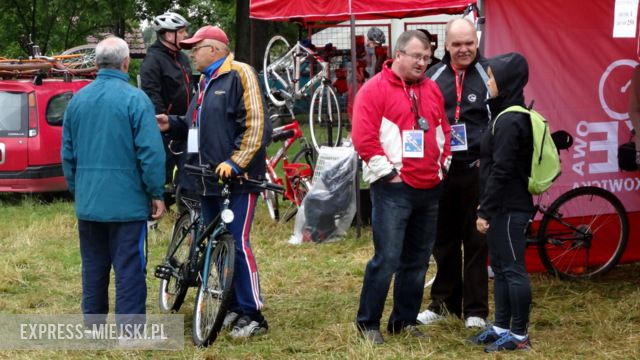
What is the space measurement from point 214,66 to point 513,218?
6.30ft

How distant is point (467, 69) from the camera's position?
6.02m

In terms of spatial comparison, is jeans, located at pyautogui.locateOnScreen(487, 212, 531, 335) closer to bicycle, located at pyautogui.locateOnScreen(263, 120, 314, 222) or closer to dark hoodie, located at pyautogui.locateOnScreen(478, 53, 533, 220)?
dark hoodie, located at pyautogui.locateOnScreen(478, 53, 533, 220)

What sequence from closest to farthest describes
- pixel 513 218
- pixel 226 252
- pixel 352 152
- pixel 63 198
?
pixel 513 218
pixel 226 252
pixel 352 152
pixel 63 198

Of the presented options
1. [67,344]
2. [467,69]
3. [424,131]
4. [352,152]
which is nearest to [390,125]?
[424,131]

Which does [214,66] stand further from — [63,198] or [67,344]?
[63,198]

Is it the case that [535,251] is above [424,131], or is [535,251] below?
below

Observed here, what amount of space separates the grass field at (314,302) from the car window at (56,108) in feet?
5.92

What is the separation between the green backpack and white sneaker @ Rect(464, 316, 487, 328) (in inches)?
45.4

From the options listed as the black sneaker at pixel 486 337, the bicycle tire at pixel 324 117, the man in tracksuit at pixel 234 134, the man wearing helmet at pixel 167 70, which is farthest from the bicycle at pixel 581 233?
the bicycle tire at pixel 324 117

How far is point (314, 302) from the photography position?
718cm

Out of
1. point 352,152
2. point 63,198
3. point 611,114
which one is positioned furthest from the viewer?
point 63,198

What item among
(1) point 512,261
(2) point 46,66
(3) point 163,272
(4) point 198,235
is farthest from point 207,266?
(2) point 46,66

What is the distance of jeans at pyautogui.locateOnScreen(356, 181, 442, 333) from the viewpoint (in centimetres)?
562

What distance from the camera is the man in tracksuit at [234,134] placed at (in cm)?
586
